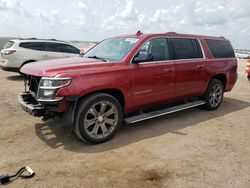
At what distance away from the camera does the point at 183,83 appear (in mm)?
5582

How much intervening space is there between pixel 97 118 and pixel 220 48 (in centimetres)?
422

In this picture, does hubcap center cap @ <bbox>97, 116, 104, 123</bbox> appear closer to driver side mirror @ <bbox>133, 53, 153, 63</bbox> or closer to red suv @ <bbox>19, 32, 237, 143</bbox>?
red suv @ <bbox>19, 32, 237, 143</bbox>

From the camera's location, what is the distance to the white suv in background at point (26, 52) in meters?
10.3

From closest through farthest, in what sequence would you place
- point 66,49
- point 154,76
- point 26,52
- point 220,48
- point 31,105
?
1. point 31,105
2. point 154,76
3. point 220,48
4. point 26,52
5. point 66,49

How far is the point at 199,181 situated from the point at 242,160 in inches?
40.8

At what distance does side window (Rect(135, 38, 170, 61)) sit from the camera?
4.84 m

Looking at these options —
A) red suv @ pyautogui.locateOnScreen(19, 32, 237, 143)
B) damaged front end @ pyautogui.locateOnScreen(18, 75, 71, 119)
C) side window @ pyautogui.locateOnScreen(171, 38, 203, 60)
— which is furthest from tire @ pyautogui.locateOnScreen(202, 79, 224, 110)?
damaged front end @ pyautogui.locateOnScreen(18, 75, 71, 119)

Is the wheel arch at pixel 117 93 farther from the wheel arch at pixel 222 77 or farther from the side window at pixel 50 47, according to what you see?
the side window at pixel 50 47

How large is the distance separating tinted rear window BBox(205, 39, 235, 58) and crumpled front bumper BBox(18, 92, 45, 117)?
437 centimetres

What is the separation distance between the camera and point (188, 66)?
563 cm

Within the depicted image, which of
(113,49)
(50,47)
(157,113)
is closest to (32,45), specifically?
(50,47)

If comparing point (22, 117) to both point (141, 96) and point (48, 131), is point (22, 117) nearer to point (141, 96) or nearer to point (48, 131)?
point (48, 131)

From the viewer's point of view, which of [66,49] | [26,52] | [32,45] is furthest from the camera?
[66,49]

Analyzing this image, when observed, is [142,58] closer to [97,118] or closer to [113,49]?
[113,49]
